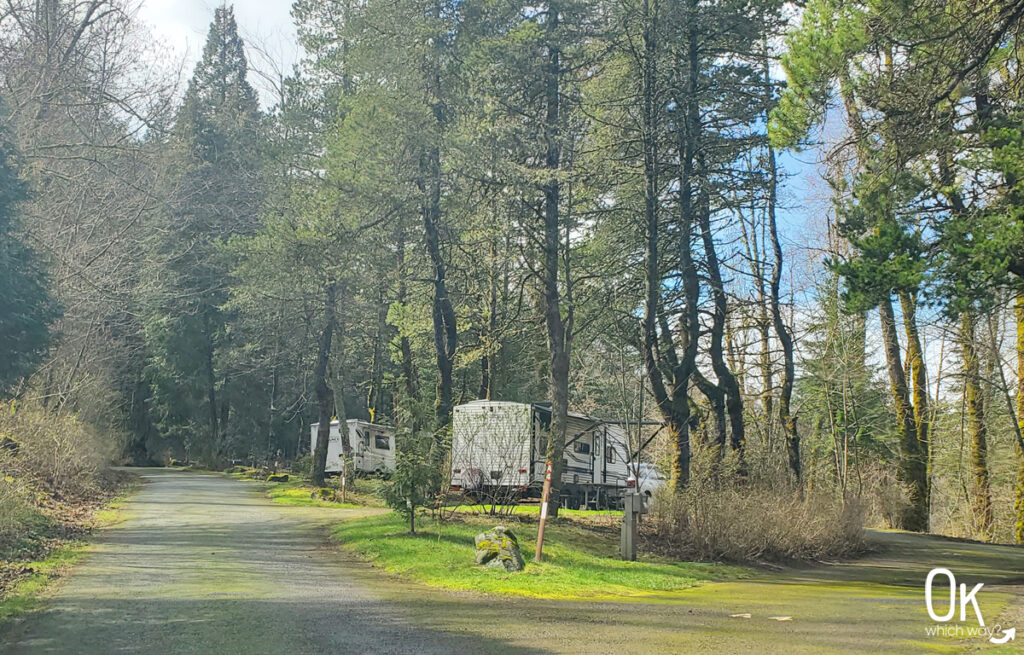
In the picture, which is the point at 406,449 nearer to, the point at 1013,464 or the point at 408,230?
the point at 408,230

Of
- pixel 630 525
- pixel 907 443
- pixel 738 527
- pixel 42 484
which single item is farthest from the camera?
pixel 907 443

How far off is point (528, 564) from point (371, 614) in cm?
422

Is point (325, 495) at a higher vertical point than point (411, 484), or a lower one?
lower

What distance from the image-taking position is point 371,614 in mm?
8570

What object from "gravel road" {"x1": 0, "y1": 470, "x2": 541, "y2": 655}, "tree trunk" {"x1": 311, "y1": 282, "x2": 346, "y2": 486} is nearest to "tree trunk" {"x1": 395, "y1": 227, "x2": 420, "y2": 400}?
"tree trunk" {"x1": 311, "y1": 282, "x2": 346, "y2": 486}

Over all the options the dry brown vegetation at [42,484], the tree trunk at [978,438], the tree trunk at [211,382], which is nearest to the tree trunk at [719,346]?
the tree trunk at [978,438]

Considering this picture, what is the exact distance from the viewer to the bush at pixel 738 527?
50.4ft

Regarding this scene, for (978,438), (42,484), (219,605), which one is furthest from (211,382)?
(219,605)

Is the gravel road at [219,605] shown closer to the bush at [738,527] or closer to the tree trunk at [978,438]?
the bush at [738,527]

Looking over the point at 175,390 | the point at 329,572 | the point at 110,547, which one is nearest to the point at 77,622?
the point at 329,572

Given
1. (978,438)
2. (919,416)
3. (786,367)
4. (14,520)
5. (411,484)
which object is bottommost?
(14,520)

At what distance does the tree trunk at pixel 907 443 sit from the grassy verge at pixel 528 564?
1266 cm

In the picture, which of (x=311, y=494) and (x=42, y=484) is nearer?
(x=42, y=484)

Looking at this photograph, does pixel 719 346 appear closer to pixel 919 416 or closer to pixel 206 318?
pixel 919 416
